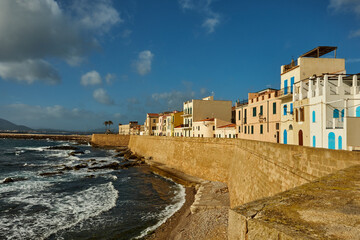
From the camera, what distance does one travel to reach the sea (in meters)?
14.4

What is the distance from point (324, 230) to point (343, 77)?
61.6 ft

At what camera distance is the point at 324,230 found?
243 centimetres

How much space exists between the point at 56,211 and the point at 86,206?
2.17 meters

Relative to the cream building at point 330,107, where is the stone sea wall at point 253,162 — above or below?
below

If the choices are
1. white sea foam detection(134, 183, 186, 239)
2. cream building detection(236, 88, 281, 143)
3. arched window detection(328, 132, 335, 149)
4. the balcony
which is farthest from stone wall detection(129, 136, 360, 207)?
the balcony

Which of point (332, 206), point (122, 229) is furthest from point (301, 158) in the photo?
point (122, 229)

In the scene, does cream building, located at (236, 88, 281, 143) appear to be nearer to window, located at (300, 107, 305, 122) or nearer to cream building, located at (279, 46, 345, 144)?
cream building, located at (279, 46, 345, 144)

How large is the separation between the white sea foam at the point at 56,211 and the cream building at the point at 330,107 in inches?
653

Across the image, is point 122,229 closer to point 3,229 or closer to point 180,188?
point 3,229

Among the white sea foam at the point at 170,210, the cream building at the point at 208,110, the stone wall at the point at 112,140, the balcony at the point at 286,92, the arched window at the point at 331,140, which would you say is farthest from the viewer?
the stone wall at the point at 112,140

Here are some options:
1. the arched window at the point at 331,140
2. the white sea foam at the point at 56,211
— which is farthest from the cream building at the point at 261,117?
the white sea foam at the point at 56,211

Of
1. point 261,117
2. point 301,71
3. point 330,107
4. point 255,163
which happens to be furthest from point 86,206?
point 301,71

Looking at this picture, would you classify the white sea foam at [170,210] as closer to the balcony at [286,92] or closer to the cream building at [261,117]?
the cream building at [261,117]

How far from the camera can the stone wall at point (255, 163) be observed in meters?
6.86
